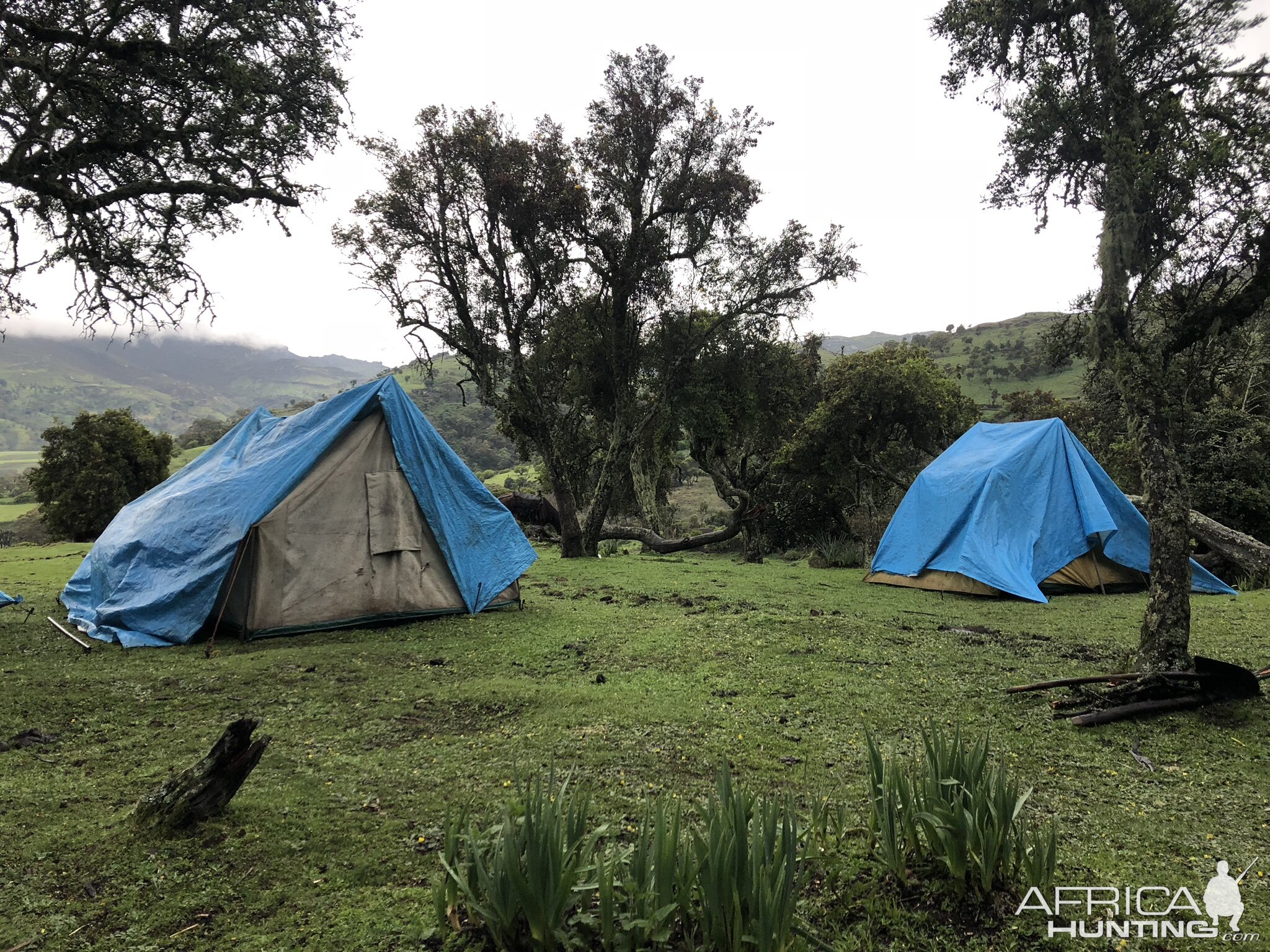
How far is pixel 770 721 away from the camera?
4.69 m

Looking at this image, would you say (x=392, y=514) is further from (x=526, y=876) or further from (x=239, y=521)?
(x=526, y=876)

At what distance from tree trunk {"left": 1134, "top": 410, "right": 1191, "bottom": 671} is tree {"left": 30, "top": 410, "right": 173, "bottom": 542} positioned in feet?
96.1

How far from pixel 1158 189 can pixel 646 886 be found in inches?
238

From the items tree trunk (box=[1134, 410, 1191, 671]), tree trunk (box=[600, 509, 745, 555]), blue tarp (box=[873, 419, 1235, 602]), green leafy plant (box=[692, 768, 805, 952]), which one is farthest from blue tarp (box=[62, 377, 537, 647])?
tree trunk (box=[600, 509, 745, 555])

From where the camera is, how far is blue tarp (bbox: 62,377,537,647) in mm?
7258

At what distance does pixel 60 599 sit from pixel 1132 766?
11767 millimetres

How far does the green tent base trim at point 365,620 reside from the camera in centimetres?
738

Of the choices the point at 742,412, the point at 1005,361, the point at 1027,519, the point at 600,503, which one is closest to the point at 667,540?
the point at 600,503

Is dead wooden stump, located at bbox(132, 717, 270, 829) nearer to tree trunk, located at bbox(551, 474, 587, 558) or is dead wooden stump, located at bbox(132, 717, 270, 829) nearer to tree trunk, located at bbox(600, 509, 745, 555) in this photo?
tree trunk, located at bbox(551, 474, 587, 558)

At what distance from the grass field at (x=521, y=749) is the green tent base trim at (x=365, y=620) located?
0.29 metres

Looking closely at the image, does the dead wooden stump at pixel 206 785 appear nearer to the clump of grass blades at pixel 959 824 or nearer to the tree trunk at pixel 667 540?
the clump of grass blades at pixel 959 824

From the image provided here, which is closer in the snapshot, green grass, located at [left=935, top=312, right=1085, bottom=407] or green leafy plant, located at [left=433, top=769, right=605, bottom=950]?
green leafy plant, located at [left=433, top=769, right=605, bottom=950]

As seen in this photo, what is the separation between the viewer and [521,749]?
4.09 m

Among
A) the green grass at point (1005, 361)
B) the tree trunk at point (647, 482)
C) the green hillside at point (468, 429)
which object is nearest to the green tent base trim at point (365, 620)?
the tree trunk at point (647, 482)
